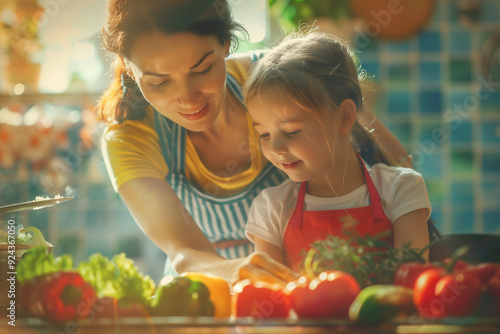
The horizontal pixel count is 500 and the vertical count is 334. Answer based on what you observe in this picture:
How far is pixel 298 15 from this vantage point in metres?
0.97

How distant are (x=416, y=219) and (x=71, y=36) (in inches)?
24.5

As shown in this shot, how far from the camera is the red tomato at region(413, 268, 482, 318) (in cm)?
50

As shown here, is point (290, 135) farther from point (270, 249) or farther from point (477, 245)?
point (477, 245)

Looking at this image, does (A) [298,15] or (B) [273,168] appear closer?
(B) [273,168]

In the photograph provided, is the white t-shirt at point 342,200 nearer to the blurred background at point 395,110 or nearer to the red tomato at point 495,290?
the red tomato at point 495,290

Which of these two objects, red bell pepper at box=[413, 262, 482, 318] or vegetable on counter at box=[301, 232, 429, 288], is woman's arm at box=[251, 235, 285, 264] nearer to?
vegetable on counter at box=[301, 232, 429, 288]

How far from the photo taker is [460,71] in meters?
1.42

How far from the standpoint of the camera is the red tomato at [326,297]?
52cm

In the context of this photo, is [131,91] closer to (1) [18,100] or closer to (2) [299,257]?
(2) [299,257]

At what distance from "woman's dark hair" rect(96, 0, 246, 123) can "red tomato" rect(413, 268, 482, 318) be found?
452 mm

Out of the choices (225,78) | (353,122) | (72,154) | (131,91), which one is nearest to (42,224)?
(131,91)

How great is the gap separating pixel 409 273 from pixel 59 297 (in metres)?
0.36

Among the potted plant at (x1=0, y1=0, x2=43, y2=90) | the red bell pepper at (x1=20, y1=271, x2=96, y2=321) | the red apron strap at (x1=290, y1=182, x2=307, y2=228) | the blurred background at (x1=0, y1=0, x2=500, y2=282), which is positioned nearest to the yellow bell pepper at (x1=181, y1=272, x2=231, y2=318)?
the red bell pepper at (x1=20, y1=271, x2=96, y2=321)

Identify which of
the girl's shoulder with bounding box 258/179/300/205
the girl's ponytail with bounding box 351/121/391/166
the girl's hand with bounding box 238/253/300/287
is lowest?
the girl's hand with bounding box 238/253/300/287
